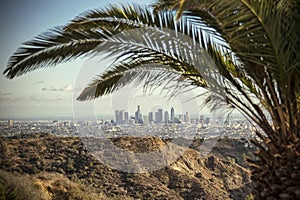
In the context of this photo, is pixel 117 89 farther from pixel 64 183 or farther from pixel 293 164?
pixel 64 183

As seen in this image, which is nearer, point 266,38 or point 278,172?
point 266,38

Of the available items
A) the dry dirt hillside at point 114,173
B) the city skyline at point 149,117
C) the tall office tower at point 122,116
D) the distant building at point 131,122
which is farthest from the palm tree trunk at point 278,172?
the dry dirt hillside at point 114,173

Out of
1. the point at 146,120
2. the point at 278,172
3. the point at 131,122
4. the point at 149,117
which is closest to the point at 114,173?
the point at 131,122

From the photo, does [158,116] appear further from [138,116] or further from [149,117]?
[138,116]

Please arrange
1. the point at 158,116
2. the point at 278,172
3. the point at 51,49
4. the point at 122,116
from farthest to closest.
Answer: the point at 158,116
the point at 122,116
the point at 51,49
the point at 278,172

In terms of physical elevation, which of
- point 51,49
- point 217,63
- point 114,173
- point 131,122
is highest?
point 51,49
